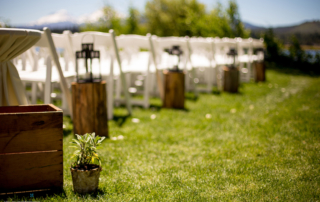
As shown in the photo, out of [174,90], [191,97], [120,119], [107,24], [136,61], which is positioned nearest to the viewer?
[120,119]

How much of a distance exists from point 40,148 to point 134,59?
13.5ft

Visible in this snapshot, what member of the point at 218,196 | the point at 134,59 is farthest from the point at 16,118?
the point at 134,59

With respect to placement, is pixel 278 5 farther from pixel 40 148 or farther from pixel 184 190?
pixel 40 148

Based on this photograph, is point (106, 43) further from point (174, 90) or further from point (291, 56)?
point (291, 56)

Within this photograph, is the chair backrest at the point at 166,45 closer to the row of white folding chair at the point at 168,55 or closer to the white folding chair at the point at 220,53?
the row of white folding chair at the point at 168,55

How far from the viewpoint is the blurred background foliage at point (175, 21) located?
13.4m

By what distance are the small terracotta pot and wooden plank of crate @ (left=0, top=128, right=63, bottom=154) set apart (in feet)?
0.70

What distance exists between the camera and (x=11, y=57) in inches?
99.0

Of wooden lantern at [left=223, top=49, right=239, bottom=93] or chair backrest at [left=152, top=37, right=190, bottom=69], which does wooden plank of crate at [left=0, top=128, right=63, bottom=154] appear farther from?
wooden lantern at [left=223, top=49, right=239, bottom=93]

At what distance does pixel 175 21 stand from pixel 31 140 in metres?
36.1

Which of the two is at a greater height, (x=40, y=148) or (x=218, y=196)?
(x=40, y=148)

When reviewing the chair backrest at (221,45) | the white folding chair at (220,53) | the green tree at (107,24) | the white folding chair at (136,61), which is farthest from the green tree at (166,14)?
the white folding chair at (136,61)

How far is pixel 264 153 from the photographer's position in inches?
122

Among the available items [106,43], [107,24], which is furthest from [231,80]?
[107,24]
